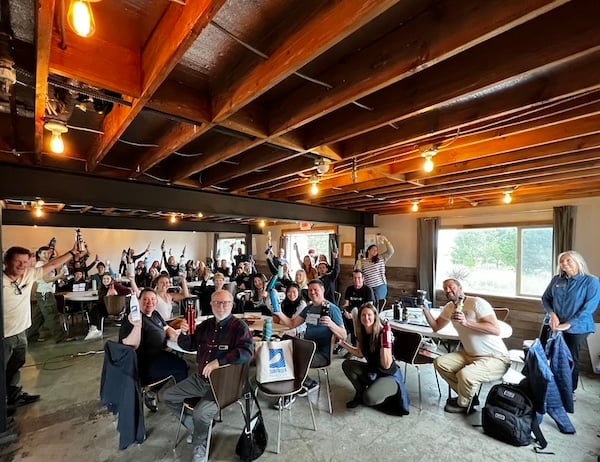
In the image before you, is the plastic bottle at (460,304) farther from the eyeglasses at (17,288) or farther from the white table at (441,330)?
the eyeglasses at (17,288)

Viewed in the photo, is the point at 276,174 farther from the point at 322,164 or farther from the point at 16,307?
the point at 16,307

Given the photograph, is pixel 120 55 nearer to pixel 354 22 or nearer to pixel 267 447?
pixel 354 22

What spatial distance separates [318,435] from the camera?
265 cm

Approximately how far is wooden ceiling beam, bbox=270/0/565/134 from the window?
5.06 metres

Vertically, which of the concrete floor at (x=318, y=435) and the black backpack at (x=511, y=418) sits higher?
the black backpack at (x=511, y=418)

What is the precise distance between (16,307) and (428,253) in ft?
20.3

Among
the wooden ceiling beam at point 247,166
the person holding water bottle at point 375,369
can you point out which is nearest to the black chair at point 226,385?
the person holding water bottle at point 375,369

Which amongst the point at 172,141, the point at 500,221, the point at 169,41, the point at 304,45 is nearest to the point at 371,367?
the point at 172,141

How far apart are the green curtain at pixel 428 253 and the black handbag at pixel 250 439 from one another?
186 inches

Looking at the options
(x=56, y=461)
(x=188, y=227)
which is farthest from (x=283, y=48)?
(x=188, y=227)

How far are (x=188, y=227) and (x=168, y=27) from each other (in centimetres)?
A: 797

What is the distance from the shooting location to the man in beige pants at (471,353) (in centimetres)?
292

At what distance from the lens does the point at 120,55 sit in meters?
1.58

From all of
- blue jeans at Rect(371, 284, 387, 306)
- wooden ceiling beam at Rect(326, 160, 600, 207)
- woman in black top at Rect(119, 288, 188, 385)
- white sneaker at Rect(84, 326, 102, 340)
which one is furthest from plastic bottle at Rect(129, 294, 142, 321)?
white sneaker at Rect(84, 326, 102, 340)
